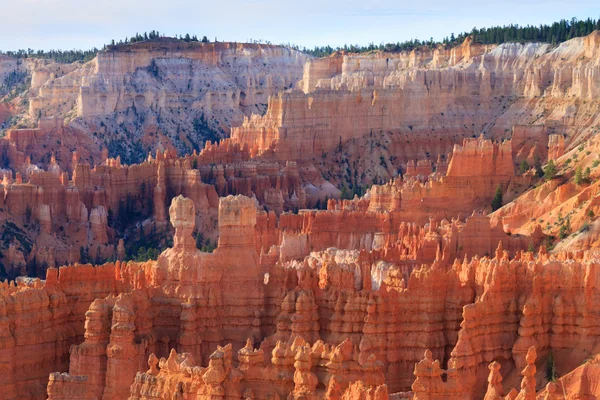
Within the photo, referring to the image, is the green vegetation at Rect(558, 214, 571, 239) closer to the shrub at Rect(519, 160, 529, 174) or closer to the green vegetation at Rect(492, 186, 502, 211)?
the green vegetation at Rect(492, 186, 502, 211)

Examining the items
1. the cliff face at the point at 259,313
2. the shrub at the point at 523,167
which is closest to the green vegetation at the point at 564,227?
the cliff face at the point at 259,313

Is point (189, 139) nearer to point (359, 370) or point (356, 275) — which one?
point (356, 275)

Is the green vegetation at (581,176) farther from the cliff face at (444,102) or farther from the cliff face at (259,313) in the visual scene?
the cliff face at (444,102)

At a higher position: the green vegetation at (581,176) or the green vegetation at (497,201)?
the green vegetation at (581,176)

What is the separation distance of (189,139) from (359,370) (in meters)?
131

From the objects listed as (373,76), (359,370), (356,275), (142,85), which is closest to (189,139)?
(142,85)

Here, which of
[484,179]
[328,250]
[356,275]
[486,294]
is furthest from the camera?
[484,179]

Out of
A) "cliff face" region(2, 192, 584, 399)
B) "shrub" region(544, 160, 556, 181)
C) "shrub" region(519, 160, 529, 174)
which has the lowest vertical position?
"cliff face" region(2, 192, 584, 399)

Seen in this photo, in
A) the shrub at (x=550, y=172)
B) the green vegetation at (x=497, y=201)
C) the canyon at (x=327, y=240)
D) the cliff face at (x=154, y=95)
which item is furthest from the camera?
the cliff face at (x=154, y=95)

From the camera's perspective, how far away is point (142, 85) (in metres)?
185

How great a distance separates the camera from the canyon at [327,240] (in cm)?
5412

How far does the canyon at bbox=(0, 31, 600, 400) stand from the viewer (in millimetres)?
54125

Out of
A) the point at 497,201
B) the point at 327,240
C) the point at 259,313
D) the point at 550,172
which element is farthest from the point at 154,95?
the point at 259,313

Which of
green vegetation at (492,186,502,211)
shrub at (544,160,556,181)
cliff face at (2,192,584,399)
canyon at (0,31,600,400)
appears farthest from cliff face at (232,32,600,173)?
cliff face at (2,192,584,399)
